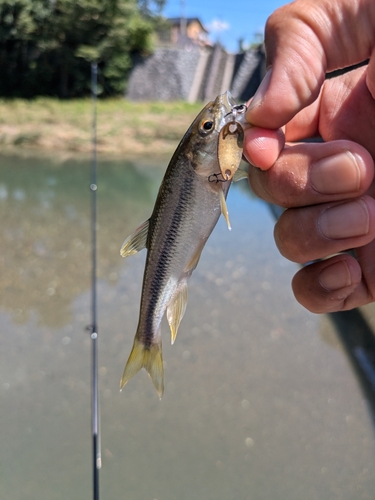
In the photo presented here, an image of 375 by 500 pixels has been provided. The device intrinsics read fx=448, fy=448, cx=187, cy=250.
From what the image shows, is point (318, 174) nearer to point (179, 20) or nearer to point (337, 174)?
point (337, 174)

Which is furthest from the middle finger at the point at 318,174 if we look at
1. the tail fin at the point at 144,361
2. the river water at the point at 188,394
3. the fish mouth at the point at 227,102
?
the river water at the point at 188,394

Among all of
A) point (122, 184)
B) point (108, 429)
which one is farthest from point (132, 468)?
point (122, 184)

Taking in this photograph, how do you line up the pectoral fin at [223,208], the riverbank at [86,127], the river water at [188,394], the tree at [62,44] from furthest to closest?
the tree at [62,44]
the riverbank at [86,127]
the river water at [188,394]
the pectoral fin at [223,208]

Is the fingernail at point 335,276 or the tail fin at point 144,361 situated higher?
the fingernail at point 335,276

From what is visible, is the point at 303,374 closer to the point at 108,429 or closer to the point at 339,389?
Answer: the point at 339,389

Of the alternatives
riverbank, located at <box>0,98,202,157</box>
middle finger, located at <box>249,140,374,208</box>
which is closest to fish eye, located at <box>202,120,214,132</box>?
middle finger, located at <box>249,140,374,208</box>

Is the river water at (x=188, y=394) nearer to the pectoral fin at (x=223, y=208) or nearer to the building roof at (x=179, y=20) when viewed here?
the pectoral fin at (x=223, y=208)

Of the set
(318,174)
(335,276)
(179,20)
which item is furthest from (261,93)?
(179,20)
